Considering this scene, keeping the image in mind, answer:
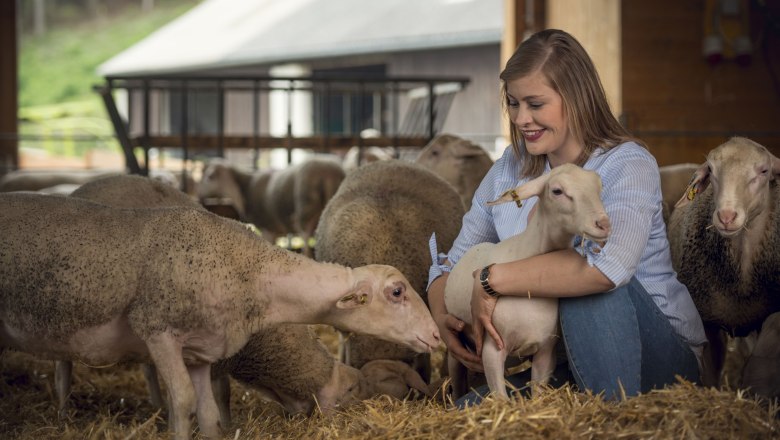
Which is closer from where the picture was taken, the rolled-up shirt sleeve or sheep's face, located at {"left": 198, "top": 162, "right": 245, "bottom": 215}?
the rolled-up shirt sleeve

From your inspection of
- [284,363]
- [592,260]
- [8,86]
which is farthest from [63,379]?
[8,86]

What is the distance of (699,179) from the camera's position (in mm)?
3666

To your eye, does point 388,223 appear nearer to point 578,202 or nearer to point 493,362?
point 493,362

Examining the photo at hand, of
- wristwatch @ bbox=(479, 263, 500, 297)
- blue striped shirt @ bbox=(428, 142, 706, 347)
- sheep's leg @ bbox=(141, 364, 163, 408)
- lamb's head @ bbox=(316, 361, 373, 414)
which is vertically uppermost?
blue striped shirt @ bbox=(428, 142, 706, 347)

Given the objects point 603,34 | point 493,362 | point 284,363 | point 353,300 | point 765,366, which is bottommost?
point 284,363

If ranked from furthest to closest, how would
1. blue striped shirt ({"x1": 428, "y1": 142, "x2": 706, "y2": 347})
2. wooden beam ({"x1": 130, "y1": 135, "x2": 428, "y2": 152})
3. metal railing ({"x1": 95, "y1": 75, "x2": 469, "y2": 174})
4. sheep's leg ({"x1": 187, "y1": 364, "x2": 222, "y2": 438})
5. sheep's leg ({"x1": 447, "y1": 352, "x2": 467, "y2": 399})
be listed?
wooden beam ({"x1": 130, "y1": 135, "x2": 428, "y2": 152}), metal railing ({"x1": 95, "y1": 75, "x2": 469, "y2": 174}), sheep's leg ({"x1": 447, "y1": 352, "x2": 467, "y2": 399}), sheep's leg ({"x1": 187, "y1": 364, "x2": 222, "y2": 438}), blue striped shirt ({"x1": 428, "y1": 142, "x2": 706, "y2": 347})

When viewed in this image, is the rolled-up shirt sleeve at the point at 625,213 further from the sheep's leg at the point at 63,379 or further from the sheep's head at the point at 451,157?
the sheep's head at the point at 451,157

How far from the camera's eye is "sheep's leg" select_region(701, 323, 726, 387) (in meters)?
4.18

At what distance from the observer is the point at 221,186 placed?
392 inches

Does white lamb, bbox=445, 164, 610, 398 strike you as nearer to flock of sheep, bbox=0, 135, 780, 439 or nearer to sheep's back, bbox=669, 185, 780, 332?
flock of sheep, bbox=0, 135, 780, 439

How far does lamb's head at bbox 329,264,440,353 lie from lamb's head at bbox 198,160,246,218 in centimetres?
627

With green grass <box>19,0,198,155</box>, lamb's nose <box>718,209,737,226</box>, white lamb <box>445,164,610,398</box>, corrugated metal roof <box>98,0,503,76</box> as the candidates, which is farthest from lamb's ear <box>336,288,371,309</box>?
green grass <box>19,0,198,155</box>

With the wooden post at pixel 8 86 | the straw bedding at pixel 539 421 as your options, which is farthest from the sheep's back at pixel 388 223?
the wooden post at pixel 8 86

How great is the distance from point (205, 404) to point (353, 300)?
0.65 m
